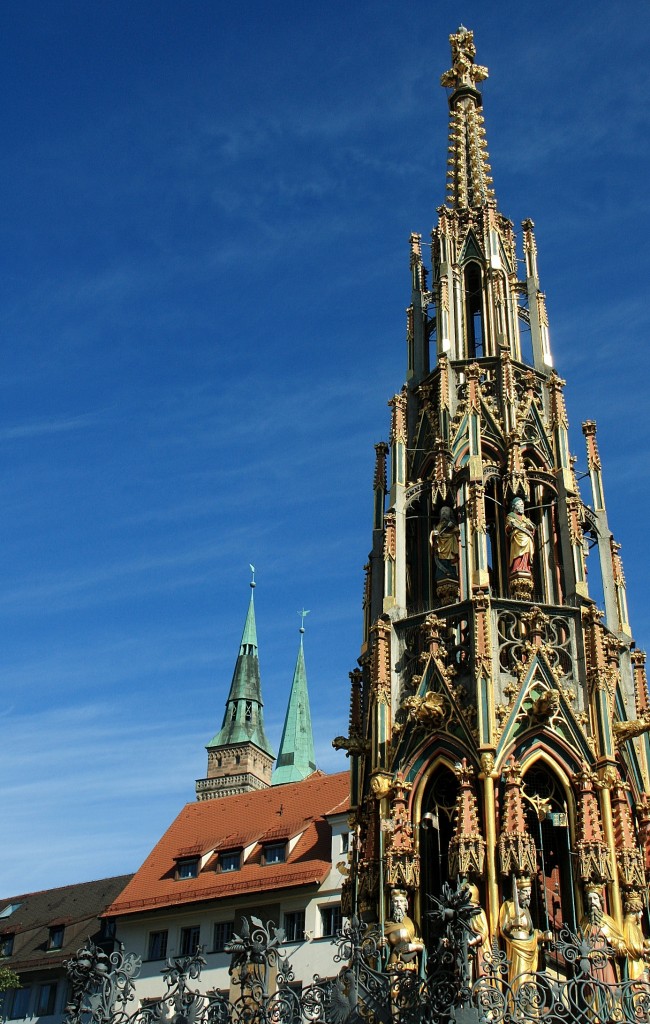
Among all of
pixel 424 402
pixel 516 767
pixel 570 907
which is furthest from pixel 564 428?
pixel 570 907

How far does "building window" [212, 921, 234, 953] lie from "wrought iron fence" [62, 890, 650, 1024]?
65.0ft

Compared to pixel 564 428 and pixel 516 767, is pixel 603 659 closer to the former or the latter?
pixel 516 767

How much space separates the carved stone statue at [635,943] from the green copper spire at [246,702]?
245ft

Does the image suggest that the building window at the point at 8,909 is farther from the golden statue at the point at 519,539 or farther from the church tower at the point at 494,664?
the golden statue at the point at 519,539

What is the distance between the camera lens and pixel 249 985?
42.6 feet

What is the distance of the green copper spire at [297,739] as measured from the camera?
8094 centimetres

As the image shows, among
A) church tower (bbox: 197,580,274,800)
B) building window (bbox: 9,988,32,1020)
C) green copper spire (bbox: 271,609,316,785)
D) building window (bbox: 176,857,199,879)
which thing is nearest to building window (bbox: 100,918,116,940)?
building window (bbox: 176,857,199,879)

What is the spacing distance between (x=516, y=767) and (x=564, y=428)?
23.5 ft

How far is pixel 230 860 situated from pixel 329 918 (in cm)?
495

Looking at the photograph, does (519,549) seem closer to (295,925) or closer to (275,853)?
(295,925)

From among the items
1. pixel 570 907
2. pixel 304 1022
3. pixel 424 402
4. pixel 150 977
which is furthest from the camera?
pixel 150 977

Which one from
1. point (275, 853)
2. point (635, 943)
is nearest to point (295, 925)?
point (275, 853)

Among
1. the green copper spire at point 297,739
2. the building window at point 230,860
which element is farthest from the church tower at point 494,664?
the green copper spire at point 297,739

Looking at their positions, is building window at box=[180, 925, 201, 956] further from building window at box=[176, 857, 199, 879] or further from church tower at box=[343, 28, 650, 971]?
church tower at box=[343, 28, 650, 971]
